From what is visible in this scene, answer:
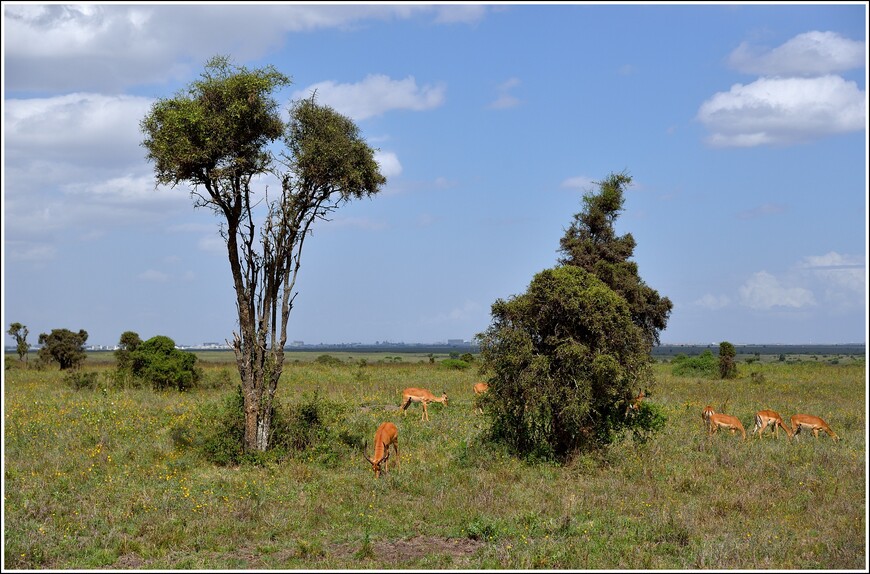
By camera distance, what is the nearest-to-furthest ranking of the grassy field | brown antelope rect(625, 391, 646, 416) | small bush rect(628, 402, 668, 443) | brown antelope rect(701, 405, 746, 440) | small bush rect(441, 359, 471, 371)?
the grassy field < brown antelope rect(625, 391, 646, 416) < small bush rect(628, 402, 668, 443) < brown antelope rect(701, 405, 746, 440) < small bush rect(441, 359, 471, 371)

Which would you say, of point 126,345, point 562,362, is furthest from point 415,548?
point 126,345

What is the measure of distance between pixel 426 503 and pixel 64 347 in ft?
118

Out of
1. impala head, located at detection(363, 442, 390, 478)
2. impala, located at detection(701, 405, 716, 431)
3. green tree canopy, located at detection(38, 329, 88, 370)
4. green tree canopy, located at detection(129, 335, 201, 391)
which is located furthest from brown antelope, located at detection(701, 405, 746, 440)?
green tree canopy, located at detection(38, 329, 88, 370)

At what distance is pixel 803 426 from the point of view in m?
21.2

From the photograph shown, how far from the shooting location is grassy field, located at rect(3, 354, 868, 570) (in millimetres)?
10773

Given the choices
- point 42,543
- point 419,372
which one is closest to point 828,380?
point 419,372

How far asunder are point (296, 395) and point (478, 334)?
11.6 metres

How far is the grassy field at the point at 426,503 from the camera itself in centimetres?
1077

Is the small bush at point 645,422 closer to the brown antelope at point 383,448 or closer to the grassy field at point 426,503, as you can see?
the grassy field at point 426,503

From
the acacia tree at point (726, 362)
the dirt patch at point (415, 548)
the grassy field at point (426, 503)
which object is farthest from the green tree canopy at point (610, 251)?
the dirt patch at point (415, 548)

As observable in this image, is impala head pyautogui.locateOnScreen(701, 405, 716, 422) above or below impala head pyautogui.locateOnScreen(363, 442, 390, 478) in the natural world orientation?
above

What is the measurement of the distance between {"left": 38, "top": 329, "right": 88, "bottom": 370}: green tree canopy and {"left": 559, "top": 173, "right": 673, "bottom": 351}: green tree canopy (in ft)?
87.7

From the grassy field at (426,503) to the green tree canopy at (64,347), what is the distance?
23.3 m

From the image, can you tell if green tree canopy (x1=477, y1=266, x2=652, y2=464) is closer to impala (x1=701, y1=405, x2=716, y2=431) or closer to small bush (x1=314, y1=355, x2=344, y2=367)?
impala (x1=701, y1=405, x2=716, y2=431)
